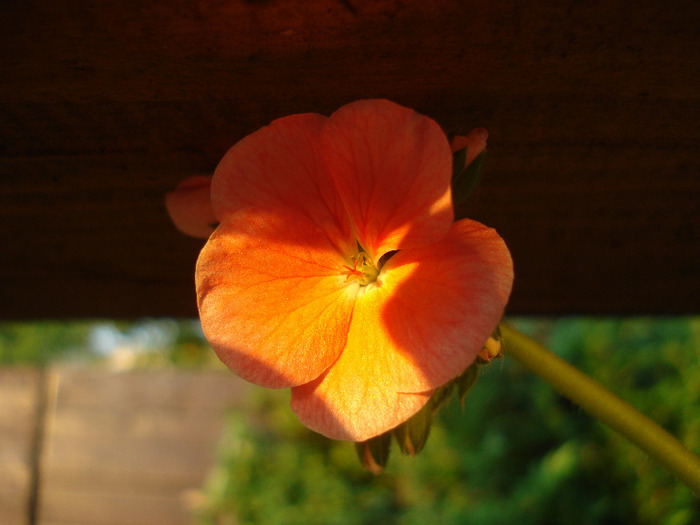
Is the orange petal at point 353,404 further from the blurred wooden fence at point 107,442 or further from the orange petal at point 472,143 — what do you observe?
the blurred wooden fence at point 107,442

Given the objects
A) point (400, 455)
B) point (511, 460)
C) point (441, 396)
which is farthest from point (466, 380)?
point (511, 460)

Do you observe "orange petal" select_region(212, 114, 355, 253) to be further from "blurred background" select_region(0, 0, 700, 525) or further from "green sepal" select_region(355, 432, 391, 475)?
"green sepal" select_region(355, 432, 391, 475)

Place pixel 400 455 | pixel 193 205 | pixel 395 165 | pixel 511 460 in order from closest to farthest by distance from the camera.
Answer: pixel 395 165 → pixel 193 205 → pixel 400 455 → pixel 511 460

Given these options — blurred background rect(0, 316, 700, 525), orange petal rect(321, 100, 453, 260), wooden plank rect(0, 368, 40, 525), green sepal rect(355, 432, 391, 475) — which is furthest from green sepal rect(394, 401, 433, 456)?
wooden plank rect(0, 368, 40, 525)

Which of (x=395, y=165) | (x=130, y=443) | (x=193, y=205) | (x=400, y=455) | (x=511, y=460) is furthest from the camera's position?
(x=130, y=443)

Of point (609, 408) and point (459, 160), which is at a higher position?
point (459, 160)

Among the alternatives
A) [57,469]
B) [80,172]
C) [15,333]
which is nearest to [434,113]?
[80,172]

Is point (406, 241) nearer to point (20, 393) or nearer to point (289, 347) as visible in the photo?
point (289, 347)

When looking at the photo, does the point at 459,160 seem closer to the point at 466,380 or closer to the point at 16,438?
the point at 466,380
